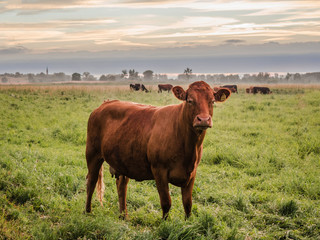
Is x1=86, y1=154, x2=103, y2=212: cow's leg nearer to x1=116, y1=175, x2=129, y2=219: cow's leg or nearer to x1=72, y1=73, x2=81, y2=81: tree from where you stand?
x1=116, y1=175, x2=129, y2=219: cow's leg

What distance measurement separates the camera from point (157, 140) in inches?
160

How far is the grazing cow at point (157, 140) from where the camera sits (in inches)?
151

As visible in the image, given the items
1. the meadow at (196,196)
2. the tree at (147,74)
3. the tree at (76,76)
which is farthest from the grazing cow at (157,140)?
the tree at (147,74)

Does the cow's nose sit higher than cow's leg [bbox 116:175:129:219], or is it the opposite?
the cow's nose

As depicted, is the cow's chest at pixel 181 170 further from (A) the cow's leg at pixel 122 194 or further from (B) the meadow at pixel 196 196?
(A) the cow's leg at pixel 122 194

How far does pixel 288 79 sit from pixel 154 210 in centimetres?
21103

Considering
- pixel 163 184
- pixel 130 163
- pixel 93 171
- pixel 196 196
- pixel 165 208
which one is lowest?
pixel 196 196

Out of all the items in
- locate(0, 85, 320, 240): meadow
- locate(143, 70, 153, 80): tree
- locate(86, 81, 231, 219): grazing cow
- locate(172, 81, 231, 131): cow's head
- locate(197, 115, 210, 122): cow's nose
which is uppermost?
locate(143, 70, 153, 80): tree

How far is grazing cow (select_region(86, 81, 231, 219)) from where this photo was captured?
12.6ft

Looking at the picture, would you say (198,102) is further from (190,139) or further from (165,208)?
(165,208)

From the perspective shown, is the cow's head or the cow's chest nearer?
the cow's head

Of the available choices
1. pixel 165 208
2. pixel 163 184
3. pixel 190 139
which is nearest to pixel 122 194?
pixel 165 208

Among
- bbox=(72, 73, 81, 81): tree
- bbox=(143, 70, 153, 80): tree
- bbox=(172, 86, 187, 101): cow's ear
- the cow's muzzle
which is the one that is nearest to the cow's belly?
bbox=(172, 86, 187, 101): cow's ear

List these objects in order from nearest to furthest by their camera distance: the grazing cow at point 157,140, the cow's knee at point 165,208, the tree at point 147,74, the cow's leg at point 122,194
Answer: the grazing cow at point 157,140, the cow's knee at point 165,208, the cow's leg at point 122,194, the tree at point 147,74
